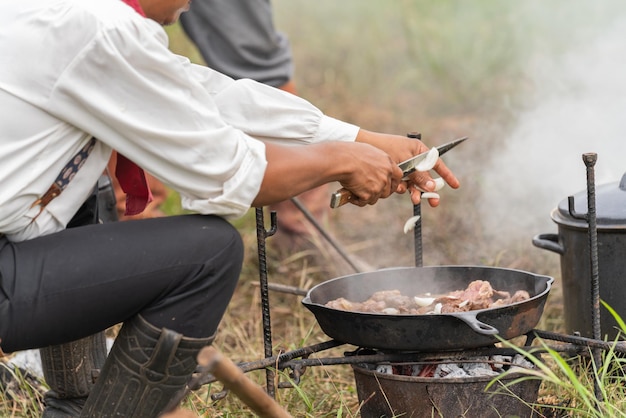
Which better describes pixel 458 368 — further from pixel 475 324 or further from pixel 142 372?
pixel 142 372

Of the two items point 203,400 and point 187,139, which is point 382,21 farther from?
point 187,139

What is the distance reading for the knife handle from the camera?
254cm

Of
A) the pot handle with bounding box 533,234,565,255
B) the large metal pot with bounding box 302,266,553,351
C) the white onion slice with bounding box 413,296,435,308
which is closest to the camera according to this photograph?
the large metal pot with bounding box 302,266,553,351

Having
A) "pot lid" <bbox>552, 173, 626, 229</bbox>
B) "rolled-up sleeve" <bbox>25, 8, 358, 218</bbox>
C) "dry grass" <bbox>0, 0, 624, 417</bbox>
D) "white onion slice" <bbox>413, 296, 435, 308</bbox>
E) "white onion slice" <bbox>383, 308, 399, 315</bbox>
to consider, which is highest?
"rolled-up sleeve" <bbox>25, 8, 358, 218</bbox>

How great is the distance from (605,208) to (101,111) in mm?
1812

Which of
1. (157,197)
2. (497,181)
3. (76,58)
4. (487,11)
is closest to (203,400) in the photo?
(76,58)

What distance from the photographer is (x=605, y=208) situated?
3.10m

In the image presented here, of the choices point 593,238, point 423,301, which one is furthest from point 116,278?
point 593,238

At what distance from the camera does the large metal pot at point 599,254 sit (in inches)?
121

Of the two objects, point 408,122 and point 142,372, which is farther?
point 408,122

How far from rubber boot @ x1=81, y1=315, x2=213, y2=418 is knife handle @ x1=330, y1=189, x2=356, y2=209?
520mm

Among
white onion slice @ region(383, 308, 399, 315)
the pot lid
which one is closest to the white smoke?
the pot lid

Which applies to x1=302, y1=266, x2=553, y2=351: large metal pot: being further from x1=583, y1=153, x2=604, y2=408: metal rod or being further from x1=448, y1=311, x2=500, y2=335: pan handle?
x1=583, y1=153, x2=604, y2=408: metal rod

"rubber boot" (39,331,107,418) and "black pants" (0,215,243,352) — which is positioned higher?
"black pants" (0,215,243,352)
